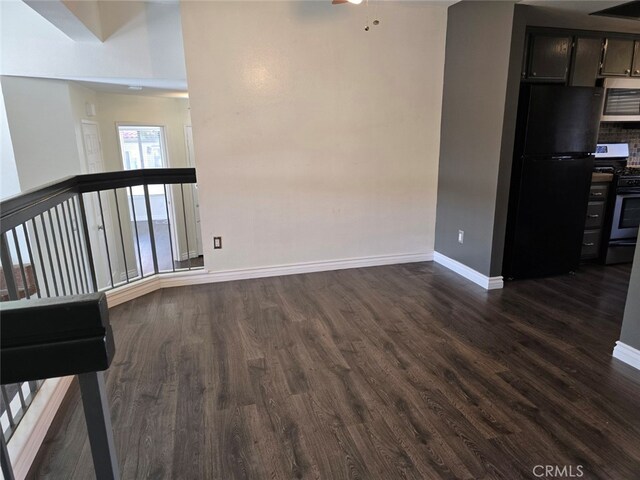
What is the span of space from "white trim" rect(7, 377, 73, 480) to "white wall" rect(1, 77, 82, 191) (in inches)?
129

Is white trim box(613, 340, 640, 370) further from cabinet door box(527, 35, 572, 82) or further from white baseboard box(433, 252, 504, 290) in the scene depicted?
cabinet door box(527, 35, 572, 82)

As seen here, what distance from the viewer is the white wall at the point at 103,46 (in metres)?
3.92

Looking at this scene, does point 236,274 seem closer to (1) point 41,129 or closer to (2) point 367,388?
(2) point 367,388

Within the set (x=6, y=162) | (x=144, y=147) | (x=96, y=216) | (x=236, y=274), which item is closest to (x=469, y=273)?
(x=236, y=274)

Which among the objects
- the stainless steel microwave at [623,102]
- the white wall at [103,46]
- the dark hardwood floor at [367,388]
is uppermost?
the white wall at [103,46]

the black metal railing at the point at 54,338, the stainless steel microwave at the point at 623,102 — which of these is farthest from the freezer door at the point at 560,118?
the black metal railing at the point at 54,338

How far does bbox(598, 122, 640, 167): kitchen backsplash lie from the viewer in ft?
15.2

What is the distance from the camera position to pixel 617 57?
12.5 feet

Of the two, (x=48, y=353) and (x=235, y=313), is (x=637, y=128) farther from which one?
(x=48, y=353)

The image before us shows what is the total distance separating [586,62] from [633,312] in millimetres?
2442

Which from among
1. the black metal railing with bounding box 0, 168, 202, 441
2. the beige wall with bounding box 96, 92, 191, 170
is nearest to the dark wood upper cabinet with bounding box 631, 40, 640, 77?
the black metal railing with bounding box 0, 168, 202, 441

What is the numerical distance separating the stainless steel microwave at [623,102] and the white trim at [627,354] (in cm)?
268

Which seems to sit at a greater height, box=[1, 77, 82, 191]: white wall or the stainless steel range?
box=[1, 77, 82, 191]: white wall

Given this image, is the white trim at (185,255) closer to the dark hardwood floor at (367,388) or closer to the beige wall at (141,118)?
the beige wall at (141,118)
